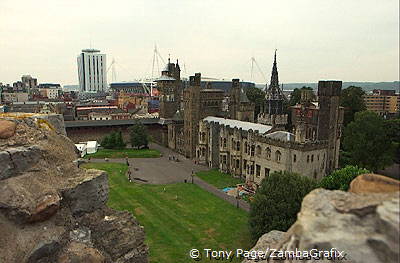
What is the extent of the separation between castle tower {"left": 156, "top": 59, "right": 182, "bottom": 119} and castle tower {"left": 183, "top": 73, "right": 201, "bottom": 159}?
53.6 ft

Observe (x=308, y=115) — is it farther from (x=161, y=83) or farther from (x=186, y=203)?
(x=161, y=83)

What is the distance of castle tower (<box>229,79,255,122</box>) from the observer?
7606 centimetres

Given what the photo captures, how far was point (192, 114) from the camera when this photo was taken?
71.4 meters

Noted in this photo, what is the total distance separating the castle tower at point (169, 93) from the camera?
8844 centimetres

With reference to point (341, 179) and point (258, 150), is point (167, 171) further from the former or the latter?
point (341, 179)

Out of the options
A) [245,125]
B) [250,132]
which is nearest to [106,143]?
[245,125]

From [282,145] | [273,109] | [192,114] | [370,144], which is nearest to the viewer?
[282,145]

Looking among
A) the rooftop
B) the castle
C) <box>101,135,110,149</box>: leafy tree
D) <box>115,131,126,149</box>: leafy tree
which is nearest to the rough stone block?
the castle

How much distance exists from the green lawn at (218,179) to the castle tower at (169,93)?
3278 centimetres

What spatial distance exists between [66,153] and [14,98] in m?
159

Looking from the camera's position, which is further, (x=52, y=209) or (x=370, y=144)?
(x=370, y=144)

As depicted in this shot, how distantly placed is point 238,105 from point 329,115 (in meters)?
28.3

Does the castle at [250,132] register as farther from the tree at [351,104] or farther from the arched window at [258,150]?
the tree at [351,104]

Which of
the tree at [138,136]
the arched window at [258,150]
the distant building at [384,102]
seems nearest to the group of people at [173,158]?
the tree at [138,136]
